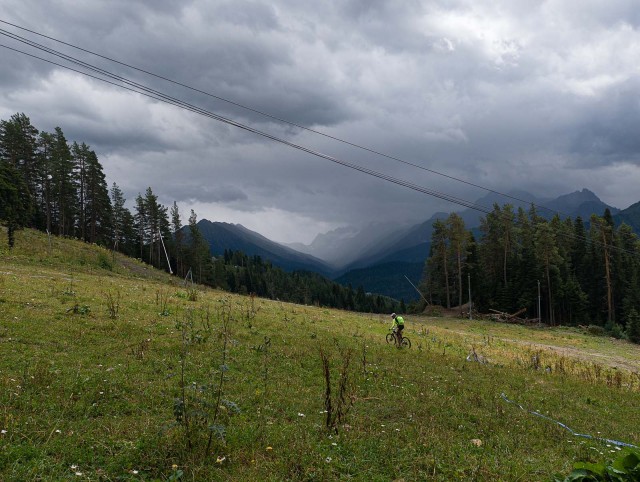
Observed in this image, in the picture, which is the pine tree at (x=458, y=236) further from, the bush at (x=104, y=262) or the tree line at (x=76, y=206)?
the bush at (x=104, y=262)

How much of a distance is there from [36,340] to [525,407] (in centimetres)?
1370

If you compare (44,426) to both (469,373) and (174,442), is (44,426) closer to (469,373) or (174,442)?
(174,442)

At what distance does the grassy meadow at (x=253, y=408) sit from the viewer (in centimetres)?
598

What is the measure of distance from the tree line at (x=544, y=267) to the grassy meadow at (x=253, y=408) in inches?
2412

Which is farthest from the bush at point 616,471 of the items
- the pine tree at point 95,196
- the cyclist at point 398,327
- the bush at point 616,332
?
the pine tree at point 95,196

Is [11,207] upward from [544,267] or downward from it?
upward

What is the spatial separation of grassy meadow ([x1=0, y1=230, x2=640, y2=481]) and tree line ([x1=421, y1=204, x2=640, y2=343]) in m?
61.3

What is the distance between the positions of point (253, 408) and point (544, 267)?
77.9m

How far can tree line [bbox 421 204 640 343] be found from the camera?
236 ft

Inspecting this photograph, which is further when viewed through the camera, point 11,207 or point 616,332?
point 616,332

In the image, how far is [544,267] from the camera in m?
73.6

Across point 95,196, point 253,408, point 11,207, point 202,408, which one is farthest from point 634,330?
point 95,196

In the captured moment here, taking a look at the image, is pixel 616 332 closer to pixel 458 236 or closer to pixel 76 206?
pixel 458 236

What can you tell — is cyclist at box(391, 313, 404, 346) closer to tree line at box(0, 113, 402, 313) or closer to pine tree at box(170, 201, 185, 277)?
tree line at box(0, 113, 402, 313)
